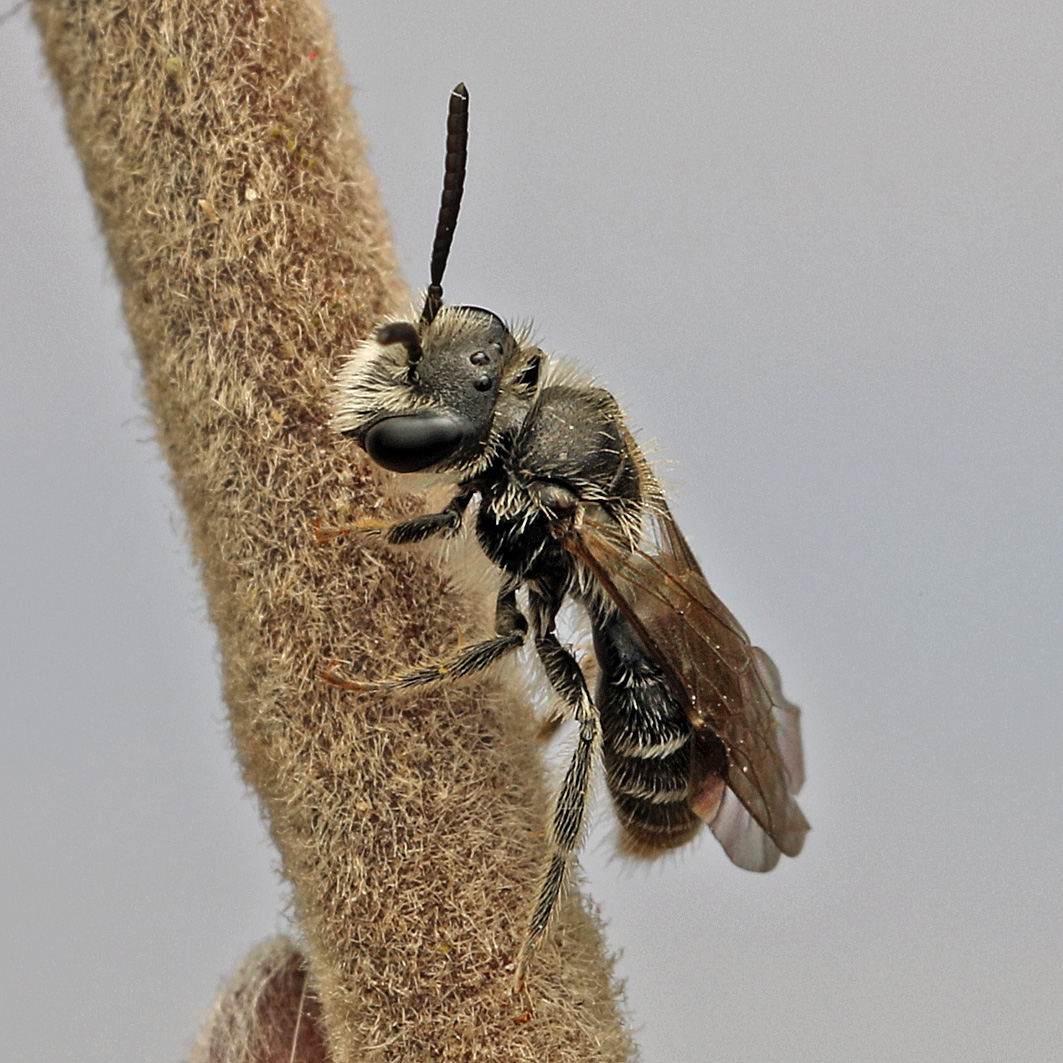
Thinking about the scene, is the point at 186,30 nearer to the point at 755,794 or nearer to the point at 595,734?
the point at 595,734

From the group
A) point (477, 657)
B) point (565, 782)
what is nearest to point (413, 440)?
point (477, 657)

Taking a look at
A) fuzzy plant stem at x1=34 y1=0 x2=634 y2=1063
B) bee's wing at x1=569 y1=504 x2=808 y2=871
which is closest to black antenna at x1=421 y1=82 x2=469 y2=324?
fuzzy plant stem at x1=34 y1=0 x2=634 y2=1063

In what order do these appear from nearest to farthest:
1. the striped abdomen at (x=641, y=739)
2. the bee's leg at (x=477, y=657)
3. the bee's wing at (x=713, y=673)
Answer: the bee's leg at (x=477, y=657) → the bee's wing at (x=713, y=673) → the striped abdomen at (x=641, y=739)

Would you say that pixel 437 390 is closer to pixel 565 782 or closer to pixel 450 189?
pixel 450 189

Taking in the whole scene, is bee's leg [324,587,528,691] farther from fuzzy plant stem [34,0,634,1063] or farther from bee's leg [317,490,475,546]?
bee's leg [317,490,475,546]

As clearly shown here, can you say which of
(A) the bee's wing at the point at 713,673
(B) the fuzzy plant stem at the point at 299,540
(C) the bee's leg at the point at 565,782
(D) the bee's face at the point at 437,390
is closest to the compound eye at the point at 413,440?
(D) the bee's face at the point at 437,390

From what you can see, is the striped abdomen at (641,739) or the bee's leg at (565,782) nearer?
the bee's leg at (565,782)

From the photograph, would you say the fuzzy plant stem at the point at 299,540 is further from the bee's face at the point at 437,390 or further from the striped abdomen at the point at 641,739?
the striped abdomen at the point at 641,739

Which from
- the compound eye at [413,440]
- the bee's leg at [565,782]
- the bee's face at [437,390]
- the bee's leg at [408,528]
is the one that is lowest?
the bee's leg at [565,782]
